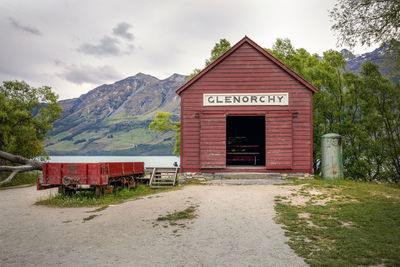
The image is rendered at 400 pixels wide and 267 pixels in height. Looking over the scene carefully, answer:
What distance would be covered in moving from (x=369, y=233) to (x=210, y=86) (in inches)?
415

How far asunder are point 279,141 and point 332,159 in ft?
9.49

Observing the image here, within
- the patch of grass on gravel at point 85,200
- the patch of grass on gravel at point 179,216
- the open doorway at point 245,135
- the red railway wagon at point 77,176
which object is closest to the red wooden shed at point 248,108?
the patch of grass on gravel at point 85,200

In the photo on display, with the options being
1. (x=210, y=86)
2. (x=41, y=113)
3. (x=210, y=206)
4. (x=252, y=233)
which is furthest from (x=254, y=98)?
(x=41, y=113)

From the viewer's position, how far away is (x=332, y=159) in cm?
1516

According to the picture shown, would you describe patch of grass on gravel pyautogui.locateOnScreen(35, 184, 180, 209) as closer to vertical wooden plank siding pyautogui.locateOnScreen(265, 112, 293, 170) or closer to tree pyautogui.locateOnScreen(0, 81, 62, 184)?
vertical wooden plank siding pyautogui.locateOnScreen(265, 112, 293, 170)

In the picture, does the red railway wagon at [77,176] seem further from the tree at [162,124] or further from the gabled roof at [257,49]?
the tree at [162,124]

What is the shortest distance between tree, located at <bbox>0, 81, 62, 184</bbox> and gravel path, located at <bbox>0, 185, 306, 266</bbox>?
11933mm

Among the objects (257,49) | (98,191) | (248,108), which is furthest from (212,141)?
(98,191)

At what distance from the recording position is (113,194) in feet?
42.6

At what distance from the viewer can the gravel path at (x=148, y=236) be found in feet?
17.3

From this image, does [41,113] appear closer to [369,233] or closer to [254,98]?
[254,98]

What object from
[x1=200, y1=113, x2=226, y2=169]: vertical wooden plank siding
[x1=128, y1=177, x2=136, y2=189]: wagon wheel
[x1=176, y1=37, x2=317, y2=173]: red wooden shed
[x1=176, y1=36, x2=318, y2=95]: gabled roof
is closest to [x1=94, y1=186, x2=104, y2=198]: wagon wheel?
[x1=128, y1=177, x2=136, y2=189]: wagon wheel

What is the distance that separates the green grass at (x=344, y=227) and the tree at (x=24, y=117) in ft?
61.2

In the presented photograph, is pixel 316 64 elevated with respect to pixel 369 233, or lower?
elevated
